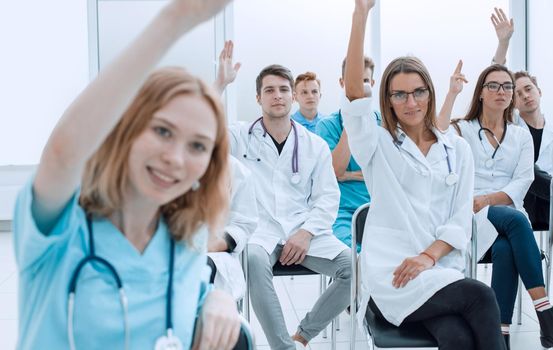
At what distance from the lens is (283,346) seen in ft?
7.77

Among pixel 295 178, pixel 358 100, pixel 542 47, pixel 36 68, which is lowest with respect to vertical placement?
pixel 295 178

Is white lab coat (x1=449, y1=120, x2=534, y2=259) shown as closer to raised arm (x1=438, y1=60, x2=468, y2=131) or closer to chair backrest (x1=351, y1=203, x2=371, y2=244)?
raised arm (x1=438, y1=60, x2=468, y2=131)

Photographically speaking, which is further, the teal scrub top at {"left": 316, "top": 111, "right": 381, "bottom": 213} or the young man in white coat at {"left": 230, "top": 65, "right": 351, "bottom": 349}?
the teal scrub top at {"left": 316, "top": 111, "right": 381, "bottom": 213}

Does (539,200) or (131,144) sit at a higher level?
(131,144)

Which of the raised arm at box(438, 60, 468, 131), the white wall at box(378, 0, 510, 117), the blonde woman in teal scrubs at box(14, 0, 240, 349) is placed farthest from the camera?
the white wall at box(378, 0, 510, 117)

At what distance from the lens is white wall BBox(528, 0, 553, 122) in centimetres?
525

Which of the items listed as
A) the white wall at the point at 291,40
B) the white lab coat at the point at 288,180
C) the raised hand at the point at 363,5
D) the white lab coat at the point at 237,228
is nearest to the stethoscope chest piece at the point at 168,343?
the white lab coat at the point at 237,228

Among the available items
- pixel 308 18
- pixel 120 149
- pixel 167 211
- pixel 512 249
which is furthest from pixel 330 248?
pixel 308 18

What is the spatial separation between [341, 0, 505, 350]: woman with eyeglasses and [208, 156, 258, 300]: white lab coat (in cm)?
45

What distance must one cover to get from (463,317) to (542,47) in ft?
13.9

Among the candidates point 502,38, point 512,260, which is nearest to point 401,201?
point 512,260

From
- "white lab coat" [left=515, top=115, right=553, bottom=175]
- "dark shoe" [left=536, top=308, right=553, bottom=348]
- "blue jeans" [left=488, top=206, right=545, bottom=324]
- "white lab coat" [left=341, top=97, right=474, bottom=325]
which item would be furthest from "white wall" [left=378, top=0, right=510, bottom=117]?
"white lab coat" [left=341, top=97, right=474, bottom=325]

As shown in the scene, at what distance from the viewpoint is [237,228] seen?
2.38 m

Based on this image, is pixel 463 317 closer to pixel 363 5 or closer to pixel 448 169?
pixel 448 169
